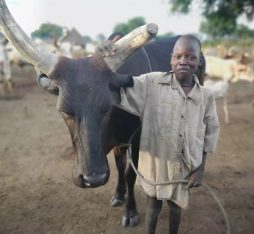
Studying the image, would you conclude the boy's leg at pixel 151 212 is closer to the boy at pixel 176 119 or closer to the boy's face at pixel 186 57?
the boy at pixel 176 119

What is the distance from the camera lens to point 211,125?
2.70 meters

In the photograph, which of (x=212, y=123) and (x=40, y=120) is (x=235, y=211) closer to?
(x=212, y=123)

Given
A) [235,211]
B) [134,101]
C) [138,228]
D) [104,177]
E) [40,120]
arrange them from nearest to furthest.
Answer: [104,177] < [134,101] < [138,228] < [235,211] < [40,120]

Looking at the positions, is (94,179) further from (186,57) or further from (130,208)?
(130,208)

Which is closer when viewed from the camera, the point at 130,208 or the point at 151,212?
the point at 151,212

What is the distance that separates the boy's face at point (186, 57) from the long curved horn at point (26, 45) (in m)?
0.87

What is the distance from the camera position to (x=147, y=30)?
248cm

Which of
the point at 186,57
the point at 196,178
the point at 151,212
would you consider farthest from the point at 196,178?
the point at 186,57

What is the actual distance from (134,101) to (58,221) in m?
1.88

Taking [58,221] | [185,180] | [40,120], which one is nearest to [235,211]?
[185,180]

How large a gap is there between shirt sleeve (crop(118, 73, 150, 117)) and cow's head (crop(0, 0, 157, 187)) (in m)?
0.08

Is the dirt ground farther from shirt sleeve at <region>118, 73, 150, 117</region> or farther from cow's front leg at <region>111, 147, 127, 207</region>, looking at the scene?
shirt sleeve at <region>118, 73, 150, 117</region>

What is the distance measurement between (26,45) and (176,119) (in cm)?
123

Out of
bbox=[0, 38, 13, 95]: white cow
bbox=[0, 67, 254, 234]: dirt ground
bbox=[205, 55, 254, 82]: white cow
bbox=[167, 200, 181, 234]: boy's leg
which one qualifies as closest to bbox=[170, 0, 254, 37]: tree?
bbox=[205, 55, 254, 82]: white cow
